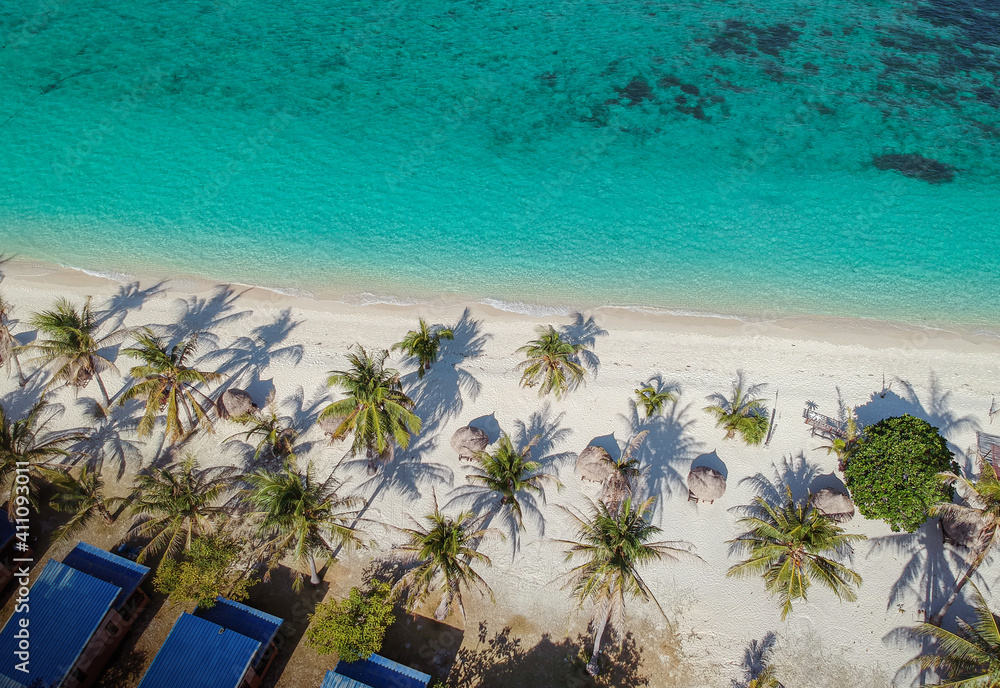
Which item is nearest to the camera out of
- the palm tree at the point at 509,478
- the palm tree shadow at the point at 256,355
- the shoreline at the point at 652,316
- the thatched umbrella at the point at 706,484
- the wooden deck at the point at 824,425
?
the palm tree at the point at 509,478

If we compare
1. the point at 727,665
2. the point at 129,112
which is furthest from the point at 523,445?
the point at 129,112

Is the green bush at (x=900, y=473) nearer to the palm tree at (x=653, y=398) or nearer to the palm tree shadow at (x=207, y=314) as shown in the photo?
the palm tree at (x=653, y=398)

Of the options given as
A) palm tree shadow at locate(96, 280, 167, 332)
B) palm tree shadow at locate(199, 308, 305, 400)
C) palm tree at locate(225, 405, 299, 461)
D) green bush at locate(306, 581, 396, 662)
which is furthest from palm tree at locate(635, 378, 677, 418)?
palm tree shadow at locate(96, 280, 167, 332)

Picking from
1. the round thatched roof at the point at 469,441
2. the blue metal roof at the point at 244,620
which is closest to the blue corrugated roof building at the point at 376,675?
the blue metal roof at the point at 244,620

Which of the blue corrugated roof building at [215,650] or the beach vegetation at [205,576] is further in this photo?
the beach vegetation at [205,576]

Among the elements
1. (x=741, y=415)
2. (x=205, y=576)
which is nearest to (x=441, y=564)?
(x=205, y=576)

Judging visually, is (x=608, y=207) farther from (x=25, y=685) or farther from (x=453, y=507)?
(x=25, y=685)
